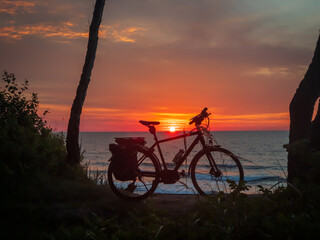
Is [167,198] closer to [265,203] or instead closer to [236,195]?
[236,195]

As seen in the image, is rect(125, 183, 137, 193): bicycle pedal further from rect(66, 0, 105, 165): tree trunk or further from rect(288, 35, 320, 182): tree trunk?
rect(288, 35, 320, 182): tree trunk

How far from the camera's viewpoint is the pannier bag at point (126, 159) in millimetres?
6602

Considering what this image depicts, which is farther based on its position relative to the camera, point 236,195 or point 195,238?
point 236,195

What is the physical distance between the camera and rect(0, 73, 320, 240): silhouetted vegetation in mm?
4266

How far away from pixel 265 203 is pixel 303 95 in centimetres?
259

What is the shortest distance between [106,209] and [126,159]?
1.08 meters

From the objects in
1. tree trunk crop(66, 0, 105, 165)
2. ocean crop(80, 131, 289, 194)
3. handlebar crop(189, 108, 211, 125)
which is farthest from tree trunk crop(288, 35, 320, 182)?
tree trunk crop(66, 0, 105, 165)

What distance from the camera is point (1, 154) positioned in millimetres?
7191

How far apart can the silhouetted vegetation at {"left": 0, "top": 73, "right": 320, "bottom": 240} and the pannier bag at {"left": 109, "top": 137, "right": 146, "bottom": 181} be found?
1.74 feet

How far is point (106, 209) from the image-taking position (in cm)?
601

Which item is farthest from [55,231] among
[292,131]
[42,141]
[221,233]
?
[292,131]

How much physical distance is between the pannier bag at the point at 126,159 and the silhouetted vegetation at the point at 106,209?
0.53 m

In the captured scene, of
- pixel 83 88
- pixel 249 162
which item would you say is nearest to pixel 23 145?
pixel 83 88

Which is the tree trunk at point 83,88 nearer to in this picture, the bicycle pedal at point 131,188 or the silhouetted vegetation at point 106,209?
the silhouetted vegetation at point 106,209
